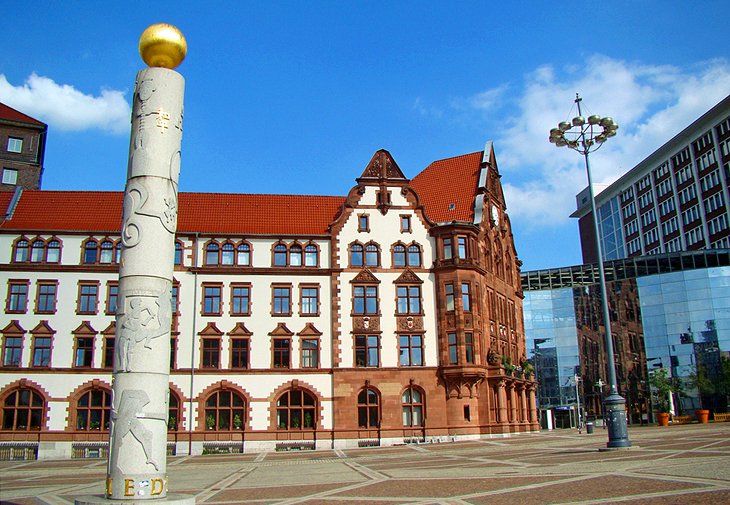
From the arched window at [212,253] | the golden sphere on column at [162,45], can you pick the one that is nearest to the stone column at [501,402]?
the arched window at [212,253]

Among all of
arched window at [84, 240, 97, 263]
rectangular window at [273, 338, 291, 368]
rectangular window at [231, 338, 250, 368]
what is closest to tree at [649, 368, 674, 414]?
rectangular window at [273, 338, 291, 368]

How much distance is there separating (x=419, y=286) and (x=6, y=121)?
39883 millimetres

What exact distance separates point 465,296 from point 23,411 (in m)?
30.7

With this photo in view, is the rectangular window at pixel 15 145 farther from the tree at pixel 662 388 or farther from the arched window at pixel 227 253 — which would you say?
the tree at pixel 662 388

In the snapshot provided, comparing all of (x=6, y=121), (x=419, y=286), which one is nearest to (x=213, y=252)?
(x=419, y=286)

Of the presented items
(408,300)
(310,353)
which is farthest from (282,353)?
(408,300)

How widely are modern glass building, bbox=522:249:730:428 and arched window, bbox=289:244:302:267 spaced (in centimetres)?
4260

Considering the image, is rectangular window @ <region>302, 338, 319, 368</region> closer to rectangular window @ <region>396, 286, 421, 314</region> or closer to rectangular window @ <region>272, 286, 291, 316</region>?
rectangular window @ <region>272, 286, 291, 316</region>

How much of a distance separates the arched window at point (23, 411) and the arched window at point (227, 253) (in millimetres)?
14943

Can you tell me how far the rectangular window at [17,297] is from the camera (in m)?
46.9

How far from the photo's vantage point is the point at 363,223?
50.5m

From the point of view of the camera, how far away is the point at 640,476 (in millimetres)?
17703

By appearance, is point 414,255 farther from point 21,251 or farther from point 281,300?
point 21,251

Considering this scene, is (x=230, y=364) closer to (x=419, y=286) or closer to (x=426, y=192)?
(x=419, y=286)
